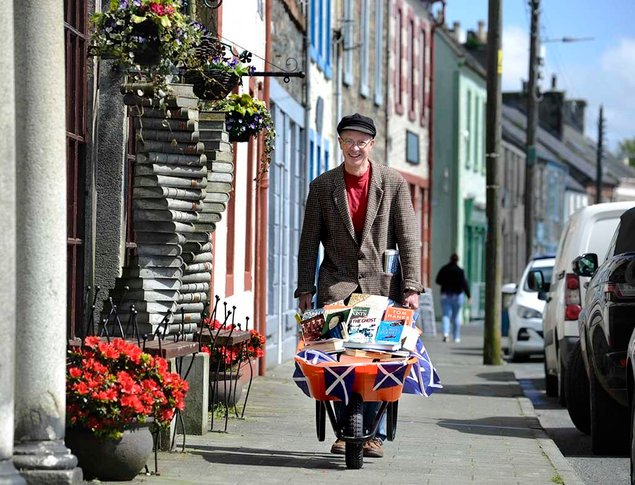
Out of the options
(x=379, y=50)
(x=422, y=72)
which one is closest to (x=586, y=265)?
(x=379, y=50)

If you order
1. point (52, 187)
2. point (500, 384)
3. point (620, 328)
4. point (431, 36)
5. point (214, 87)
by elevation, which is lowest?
point (500, 384)

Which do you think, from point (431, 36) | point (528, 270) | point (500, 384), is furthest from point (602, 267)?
point (431, 36)

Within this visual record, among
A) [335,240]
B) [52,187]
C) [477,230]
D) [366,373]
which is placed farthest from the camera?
[477,230]

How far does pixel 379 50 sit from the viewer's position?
3369cm

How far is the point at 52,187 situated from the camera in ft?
24.6

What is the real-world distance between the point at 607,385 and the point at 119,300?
11.1ft

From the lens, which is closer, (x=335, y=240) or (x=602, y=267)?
(x=335, y=240)

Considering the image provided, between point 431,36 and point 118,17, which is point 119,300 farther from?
point 431,36

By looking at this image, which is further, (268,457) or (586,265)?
(586,265)

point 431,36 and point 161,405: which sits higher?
point 431,36

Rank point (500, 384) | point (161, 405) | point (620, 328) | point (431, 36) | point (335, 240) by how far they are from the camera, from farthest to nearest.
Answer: point (431, 36) < point (500, 384) < point (620, 328) < point (335, 240) < point (161, 405)

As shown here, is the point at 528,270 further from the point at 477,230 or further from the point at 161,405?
the point at 477,230

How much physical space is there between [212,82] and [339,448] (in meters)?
2.87

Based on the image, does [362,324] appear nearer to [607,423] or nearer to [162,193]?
[162,193]
